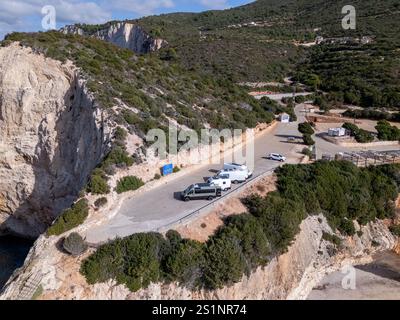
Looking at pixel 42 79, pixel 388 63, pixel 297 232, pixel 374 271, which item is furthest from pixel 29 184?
pixel 388 63

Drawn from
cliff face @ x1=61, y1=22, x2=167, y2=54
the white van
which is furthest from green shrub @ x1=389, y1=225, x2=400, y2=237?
cliff face @ x1=61, y1=22, x2=167, y2=54

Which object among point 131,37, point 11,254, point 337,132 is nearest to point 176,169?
point 11,254

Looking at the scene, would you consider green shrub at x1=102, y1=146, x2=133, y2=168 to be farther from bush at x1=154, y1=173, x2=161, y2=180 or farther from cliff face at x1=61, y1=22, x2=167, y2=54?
cliff face at x1=61, y1=22, x2=167, y2=54

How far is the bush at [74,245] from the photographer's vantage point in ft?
61.1

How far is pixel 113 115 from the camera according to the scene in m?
30.9

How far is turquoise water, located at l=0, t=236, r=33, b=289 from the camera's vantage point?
31.0m

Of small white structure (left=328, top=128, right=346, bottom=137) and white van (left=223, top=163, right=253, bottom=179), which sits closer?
white van (left=223, top=163, right=253, bottom=179)

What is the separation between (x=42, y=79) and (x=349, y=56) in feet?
203

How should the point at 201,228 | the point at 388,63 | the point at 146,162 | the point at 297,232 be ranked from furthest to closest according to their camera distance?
the point at 388,63
the point at 146,162
the point at 297,232
the point at 201,228

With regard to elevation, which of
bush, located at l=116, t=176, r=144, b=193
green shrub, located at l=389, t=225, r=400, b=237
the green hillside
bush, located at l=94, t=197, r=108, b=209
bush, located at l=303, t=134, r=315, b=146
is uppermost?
the green hillside

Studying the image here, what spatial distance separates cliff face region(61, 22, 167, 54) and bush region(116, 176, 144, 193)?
84673 mm

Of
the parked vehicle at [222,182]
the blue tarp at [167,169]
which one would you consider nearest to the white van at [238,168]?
the parked vehicle at [222,182]

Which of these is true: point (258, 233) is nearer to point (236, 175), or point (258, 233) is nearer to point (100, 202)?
point (236, 175)

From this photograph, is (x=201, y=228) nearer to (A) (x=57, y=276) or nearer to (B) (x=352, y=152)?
(A) (x=57, y=276)
